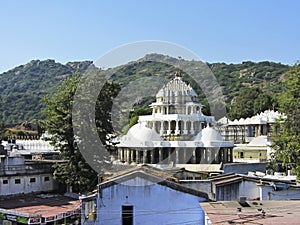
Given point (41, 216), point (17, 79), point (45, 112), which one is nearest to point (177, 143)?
point (45, 112)

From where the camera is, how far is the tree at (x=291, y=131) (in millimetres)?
26438

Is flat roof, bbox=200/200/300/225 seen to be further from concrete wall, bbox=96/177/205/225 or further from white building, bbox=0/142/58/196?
white building, bbox=0/142/58/196

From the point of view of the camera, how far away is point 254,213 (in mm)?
13242

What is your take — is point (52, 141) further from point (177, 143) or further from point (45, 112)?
point (177, 143)

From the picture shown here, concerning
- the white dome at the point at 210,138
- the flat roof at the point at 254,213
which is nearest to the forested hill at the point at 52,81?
the white dome at the point at 210,138

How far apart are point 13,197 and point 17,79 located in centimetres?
14679

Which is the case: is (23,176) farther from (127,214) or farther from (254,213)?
(254,213)

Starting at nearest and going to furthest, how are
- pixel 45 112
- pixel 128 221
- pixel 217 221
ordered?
pixel 217 221
pixel 128 221
pixel 45 112

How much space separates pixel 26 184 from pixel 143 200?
40.6 ft

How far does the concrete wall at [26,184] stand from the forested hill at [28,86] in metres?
73.4

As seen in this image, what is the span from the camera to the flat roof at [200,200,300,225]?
476 inches

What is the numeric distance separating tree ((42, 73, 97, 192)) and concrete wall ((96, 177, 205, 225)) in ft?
29.6

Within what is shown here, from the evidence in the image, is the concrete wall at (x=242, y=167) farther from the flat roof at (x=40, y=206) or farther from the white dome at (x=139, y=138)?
the flat roof at (x=40, y=206)

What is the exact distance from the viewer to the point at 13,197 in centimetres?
2553
